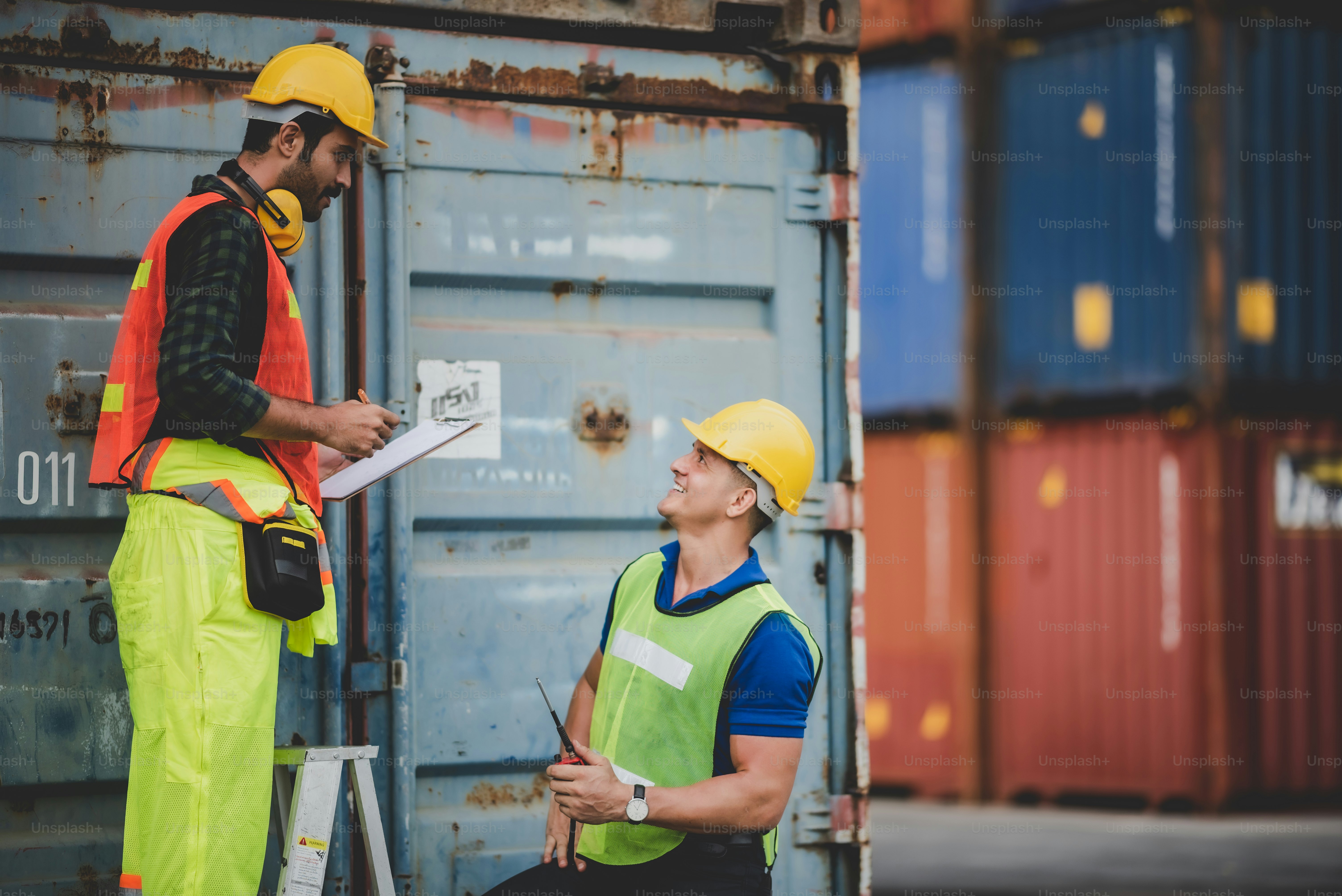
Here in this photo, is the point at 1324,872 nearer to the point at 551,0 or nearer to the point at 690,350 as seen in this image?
the point at 690,350

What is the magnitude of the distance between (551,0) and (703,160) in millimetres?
631

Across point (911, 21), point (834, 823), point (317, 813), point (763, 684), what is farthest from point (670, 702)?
point (911, 21)

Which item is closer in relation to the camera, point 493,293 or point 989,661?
point 493,293

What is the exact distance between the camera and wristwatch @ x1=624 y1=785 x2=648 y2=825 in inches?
96.3

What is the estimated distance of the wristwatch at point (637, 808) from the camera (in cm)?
245

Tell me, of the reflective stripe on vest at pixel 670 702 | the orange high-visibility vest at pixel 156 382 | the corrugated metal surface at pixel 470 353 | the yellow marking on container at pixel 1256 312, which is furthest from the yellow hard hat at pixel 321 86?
the yellow marking on container at pixel 1256 312

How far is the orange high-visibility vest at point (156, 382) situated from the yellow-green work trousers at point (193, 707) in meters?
0.07

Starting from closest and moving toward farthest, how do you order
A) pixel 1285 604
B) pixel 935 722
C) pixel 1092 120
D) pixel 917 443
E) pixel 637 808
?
pixel 637 808 < pixel 1285 604 < pixel 1092 120 < pixel 935 722 < pixel 917 443

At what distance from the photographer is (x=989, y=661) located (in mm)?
9805

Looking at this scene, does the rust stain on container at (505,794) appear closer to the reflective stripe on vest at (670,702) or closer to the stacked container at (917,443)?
the reflective stripe on vest at (670,702)

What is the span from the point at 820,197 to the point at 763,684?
1853 mm

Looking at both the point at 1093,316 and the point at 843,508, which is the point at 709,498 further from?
the point at 1093,316

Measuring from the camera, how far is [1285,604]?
903 centimetres

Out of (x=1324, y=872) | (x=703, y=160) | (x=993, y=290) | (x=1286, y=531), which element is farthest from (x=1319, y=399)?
(x=703, y=160)
